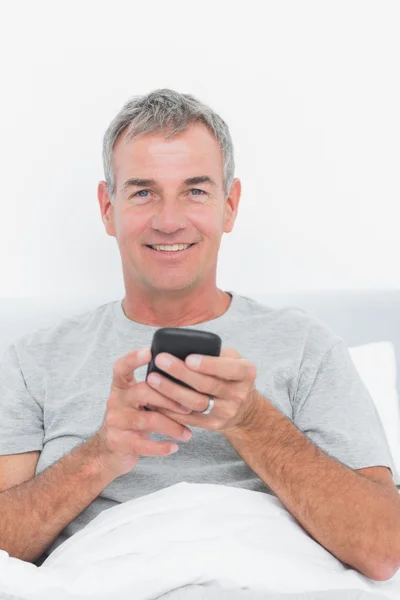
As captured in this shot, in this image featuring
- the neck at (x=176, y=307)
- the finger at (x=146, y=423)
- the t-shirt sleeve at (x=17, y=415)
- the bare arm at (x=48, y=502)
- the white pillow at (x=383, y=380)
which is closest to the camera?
the finger at (x=146, y=423)

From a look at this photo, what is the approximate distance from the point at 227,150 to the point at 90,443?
0.66m

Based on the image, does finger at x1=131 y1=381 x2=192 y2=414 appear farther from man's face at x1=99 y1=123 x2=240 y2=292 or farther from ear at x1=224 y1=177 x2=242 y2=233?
ear at x1=224 y1=177 x2=242 y2=233

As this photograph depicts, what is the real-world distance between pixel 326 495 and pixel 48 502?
442 mm

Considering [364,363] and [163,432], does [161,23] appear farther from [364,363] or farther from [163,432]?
[163,432]

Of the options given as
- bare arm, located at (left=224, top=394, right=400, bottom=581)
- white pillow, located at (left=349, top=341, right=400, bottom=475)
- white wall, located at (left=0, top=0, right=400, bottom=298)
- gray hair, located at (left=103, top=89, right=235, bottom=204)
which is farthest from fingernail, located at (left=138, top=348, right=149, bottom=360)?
white wall, located at (left=0, top=0, right=400, bottom=298)

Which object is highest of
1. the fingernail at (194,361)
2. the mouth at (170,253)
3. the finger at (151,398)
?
the mouth at (170,253)

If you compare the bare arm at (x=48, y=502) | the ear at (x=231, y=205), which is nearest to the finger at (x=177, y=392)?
the bare arm at (x=48, y=502)

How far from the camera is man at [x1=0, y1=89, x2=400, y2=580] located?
46.6 inches

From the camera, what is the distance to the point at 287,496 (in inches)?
48.9

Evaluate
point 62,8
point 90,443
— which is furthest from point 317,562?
point 62,8

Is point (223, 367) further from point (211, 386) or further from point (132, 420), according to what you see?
point (132, 420)

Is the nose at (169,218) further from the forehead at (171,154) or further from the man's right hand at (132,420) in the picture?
the man's right hand at (132,420)

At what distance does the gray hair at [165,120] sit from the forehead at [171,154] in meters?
0.01

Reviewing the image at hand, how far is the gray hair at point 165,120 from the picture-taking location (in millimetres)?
1548
